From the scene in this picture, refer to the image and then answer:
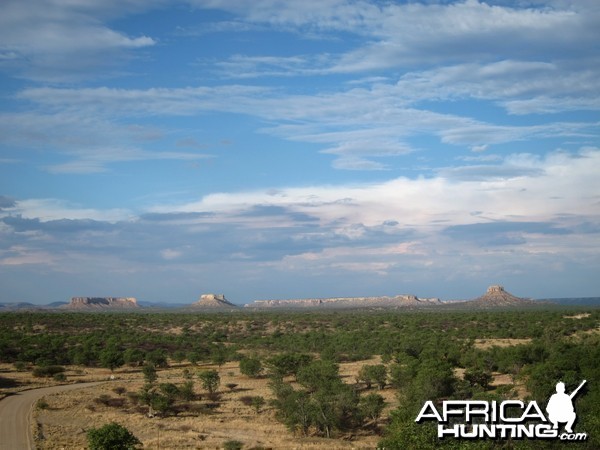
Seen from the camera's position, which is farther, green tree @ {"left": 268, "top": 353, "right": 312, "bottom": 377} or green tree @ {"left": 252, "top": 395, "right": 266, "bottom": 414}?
green tree @ {"left": 268, "top": 353, "right": 312, "bottom": 377}

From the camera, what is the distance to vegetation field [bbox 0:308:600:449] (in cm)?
3366

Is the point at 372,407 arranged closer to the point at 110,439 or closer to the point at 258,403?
the point at 258,403

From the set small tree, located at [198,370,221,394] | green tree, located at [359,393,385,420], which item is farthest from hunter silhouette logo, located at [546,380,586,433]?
small tree, located at [198,370,221,394]

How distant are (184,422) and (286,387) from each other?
26.4ft

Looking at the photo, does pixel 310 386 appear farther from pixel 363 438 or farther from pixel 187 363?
pixel 187 363

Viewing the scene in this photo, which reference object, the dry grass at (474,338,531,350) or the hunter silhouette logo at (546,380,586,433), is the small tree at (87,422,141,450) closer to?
the hunter silhouette logo at (546,380,586,433)

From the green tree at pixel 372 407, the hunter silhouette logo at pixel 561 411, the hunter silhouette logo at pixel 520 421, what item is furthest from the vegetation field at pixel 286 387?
the hunter silhouette logo at pixel 561 411

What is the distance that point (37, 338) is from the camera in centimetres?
7869

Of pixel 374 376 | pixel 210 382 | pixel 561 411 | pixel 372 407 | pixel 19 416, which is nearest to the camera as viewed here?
pixel 561 411

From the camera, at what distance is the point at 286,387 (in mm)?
43406

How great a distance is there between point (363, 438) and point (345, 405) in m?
3.32

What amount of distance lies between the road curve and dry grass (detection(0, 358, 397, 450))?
31.0 inches

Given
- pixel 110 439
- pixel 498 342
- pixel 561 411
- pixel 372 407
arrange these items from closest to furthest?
pixel 561 411 → pixel 110 439 → pixel 372 407 → pixel 498 342

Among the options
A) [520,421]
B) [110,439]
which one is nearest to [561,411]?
[520,421]
